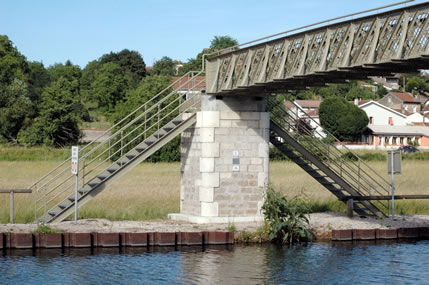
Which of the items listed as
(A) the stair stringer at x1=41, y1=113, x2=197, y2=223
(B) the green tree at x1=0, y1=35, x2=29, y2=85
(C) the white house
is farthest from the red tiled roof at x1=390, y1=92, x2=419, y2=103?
(A) the stair stringer at x1=41, y1=113, x2=197, y2=223

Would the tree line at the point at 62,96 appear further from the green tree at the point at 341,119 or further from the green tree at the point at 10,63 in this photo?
the green tree at the point at 341,119

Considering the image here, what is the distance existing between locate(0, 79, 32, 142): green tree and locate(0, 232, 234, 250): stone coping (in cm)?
5872

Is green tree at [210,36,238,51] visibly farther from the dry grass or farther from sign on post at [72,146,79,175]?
sign on post at [72,146,79,175]

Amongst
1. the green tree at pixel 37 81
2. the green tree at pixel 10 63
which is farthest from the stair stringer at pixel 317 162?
the green tree at pixel 10 63

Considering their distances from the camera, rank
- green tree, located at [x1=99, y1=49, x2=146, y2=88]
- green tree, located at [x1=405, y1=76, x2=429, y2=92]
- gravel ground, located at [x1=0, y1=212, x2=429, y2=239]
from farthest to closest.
Answer: 1. green tree, located at [x1=405, y1=76, x2=429, y2=92]
2. green tree, located at [x1=99, y1=49, x2=146, y2=88]
3. gravel ground, located at [x1=0, y1=212, x2=429, y2=239]

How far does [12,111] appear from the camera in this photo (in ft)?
287

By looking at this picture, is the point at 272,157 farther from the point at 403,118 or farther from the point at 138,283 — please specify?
the point at 403,118

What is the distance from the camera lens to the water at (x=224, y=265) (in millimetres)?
22328

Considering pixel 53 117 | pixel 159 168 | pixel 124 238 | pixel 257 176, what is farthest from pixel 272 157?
pixel 124 238

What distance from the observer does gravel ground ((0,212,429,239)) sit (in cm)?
2862

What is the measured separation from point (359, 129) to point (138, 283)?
8365cm

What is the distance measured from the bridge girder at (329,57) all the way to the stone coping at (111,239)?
19.1 feet

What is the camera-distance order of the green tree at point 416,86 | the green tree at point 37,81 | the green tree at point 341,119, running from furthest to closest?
the green tree at point 416,86
the green tree at point 37,81
the green tree at point 341,119

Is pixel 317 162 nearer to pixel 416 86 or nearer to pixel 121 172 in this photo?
pixel 121 172
